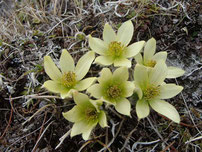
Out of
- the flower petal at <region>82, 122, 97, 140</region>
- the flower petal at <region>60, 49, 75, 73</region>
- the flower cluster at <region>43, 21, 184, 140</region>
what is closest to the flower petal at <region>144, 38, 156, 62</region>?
the flower cluster at <region>43, 21, 184, 140</region>

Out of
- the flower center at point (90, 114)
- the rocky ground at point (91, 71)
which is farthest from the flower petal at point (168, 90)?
the flower center at point (90, 114)

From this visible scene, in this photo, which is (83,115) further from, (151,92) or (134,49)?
(134,49)

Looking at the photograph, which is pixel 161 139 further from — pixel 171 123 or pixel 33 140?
pixel 33 140

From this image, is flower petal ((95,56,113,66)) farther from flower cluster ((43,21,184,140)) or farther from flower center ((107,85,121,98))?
flower center ((107,85,121,98))

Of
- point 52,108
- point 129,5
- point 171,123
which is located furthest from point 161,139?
point 129,5

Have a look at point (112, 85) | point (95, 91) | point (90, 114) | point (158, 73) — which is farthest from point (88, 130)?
point (158, 73)

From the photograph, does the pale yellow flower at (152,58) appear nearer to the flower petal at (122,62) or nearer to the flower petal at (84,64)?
the flower petal at (122,62)
